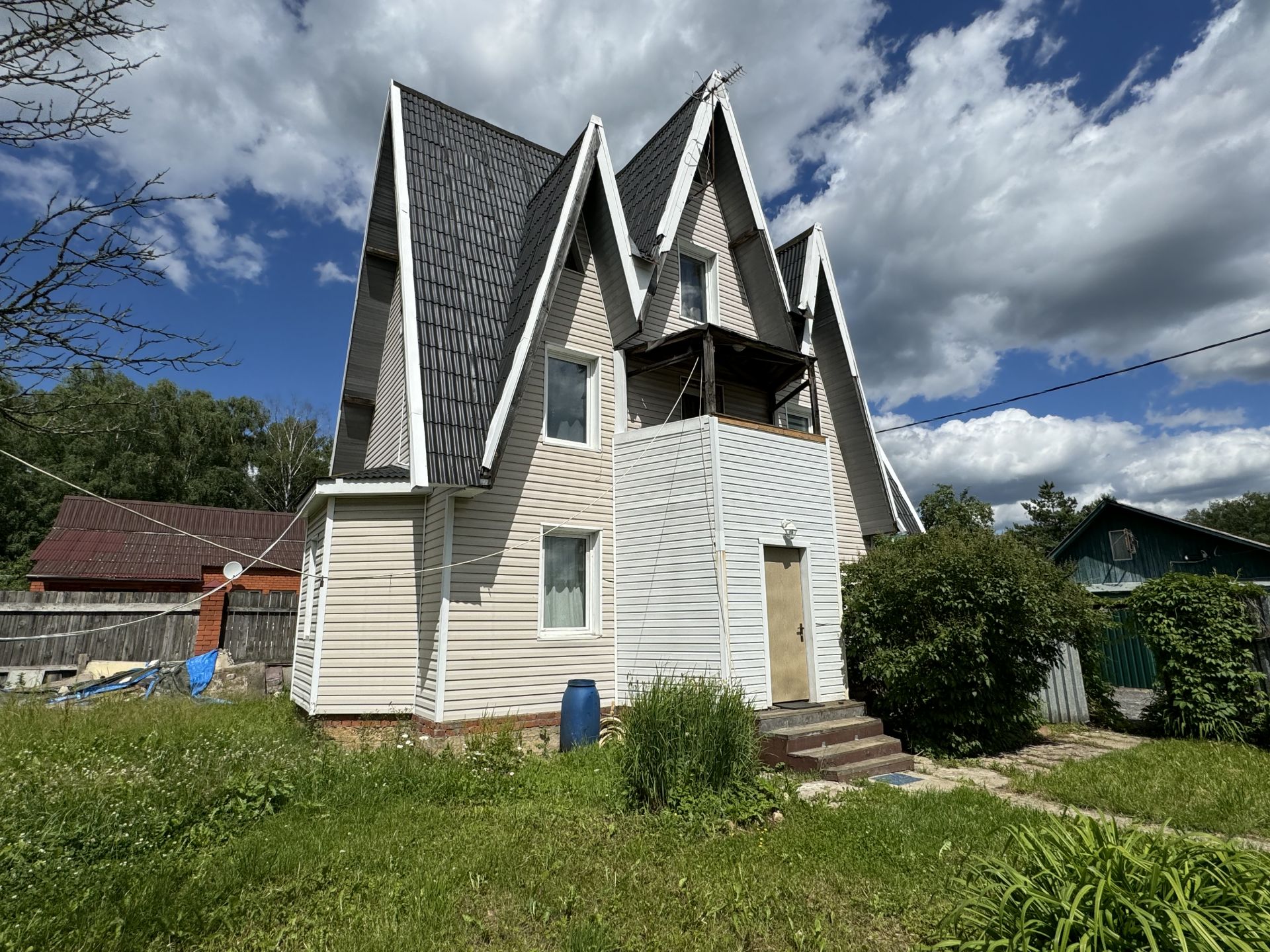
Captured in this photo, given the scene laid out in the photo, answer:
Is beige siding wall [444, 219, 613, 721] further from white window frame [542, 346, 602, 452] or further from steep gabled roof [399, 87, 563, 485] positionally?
steep gabled roof [399, 87, 563, 485]

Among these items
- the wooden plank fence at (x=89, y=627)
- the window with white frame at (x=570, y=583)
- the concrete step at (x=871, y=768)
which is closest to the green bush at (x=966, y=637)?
the concrete step at (x=871, y=768)

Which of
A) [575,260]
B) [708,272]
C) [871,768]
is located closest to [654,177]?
[708,272]

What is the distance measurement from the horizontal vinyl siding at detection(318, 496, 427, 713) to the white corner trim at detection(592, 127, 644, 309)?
4.45 meters

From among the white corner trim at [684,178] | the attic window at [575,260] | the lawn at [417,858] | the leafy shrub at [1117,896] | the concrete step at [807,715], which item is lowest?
the lawn at [417,858]

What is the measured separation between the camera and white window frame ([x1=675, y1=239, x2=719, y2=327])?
38.4 ft

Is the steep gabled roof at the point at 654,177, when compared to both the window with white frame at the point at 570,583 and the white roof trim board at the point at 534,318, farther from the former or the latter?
the window with white frame at the point at 570,583

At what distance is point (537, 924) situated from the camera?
3873mm

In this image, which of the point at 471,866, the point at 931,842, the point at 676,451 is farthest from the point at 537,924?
the point at 676,451

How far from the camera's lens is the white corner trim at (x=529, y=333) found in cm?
839

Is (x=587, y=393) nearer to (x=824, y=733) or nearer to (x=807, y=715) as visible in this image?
(x=807, y=715)

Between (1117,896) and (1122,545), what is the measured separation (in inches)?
1097

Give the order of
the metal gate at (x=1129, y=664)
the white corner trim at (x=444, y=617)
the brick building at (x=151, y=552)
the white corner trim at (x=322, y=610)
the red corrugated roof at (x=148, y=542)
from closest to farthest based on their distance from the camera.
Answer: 1. the white corner trim at (x=444, y=617)
2. the white corner trim at (x=322, y=610)
3. the metal gate at (x=1129, y=664)
4. the brick building at (x=151, y=552)
5. the red corrugated roof at (x=148, y=542)

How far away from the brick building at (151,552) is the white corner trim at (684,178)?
15.1 metres

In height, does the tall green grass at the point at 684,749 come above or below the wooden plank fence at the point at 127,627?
below
